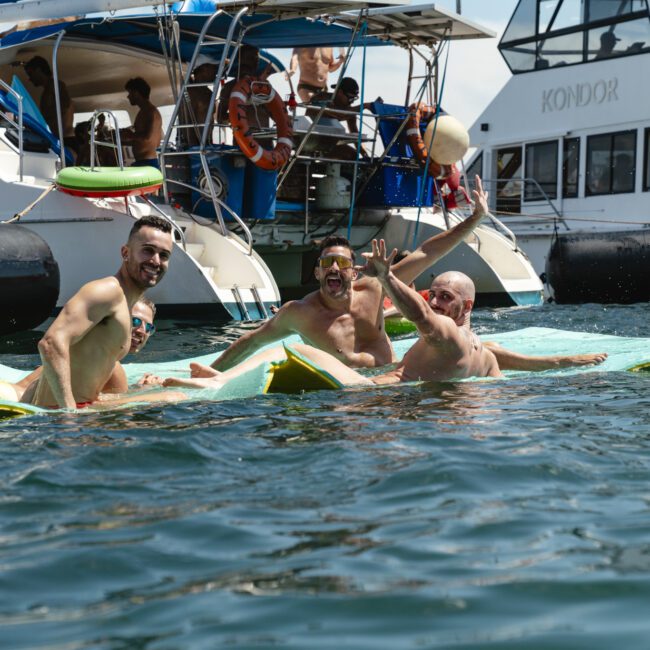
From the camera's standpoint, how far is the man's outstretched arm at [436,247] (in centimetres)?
797

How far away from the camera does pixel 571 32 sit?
2152 centimetres

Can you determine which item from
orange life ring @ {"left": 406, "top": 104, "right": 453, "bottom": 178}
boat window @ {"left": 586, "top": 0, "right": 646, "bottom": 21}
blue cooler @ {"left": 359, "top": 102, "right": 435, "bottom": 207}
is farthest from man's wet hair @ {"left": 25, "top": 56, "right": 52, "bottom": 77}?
boat window @ {"left": 586, "top": 0, "right": 646, "bottom": 21}

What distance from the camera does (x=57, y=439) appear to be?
500cm

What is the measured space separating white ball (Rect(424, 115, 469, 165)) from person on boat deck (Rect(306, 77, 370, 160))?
1009 mm

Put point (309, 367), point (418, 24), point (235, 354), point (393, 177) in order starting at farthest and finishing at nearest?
1. point (393, 177)
2. point (418, 24)
3. point (235, 354)
4. point (309, 367)

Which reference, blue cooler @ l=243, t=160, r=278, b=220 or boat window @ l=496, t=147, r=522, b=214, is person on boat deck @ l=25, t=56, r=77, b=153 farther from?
boat window @ l=496, t=147, r=522, b=214

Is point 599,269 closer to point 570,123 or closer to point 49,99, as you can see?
point 570,123

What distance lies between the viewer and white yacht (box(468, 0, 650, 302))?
20344mm

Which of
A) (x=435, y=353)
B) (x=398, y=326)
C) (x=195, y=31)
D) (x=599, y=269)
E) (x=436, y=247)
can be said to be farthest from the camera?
(x=599, y=269)

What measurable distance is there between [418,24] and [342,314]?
6931mm

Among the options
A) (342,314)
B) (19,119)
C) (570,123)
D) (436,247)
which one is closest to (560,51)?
(570,123)

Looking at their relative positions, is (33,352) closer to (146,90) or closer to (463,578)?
(146,90)

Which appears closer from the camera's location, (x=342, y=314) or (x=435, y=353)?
(x=435, y=353)

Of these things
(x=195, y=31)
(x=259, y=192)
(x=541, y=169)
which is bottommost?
(x=259, y=192)
